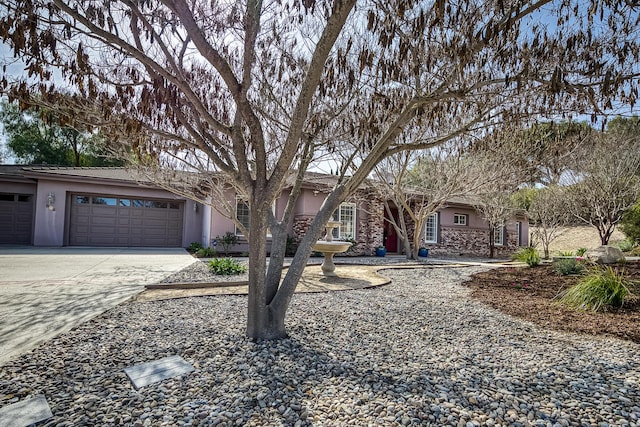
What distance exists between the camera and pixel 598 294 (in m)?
5.08

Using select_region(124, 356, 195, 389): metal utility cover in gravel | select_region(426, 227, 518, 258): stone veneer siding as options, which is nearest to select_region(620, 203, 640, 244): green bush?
select_region(426, 227, 518, 258): stone veneer siding

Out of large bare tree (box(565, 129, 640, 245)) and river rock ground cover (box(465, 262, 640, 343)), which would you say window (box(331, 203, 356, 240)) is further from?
large bare tree (box(565, 129, 640, 245))

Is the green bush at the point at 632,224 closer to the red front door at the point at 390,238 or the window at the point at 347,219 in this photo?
the red front door at the point at 390,238

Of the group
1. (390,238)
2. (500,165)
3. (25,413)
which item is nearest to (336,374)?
(25,413)

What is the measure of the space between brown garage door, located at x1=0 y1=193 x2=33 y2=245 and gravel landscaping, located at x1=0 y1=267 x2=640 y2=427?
12.5 m

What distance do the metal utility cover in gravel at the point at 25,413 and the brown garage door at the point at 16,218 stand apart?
1439cm

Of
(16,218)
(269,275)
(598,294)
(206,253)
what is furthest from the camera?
(16,218)

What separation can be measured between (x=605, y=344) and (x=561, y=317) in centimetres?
111

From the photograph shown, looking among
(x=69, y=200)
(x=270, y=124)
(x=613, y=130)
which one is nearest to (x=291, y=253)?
(x=270, y=124)

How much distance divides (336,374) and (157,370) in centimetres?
138

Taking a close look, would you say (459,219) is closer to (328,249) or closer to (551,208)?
(551,208)

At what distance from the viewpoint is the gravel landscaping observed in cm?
210

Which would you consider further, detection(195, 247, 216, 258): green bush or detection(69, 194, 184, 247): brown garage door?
detection(69, 194, 184, 247): brown garage door

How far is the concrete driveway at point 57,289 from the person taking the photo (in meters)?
3.54
